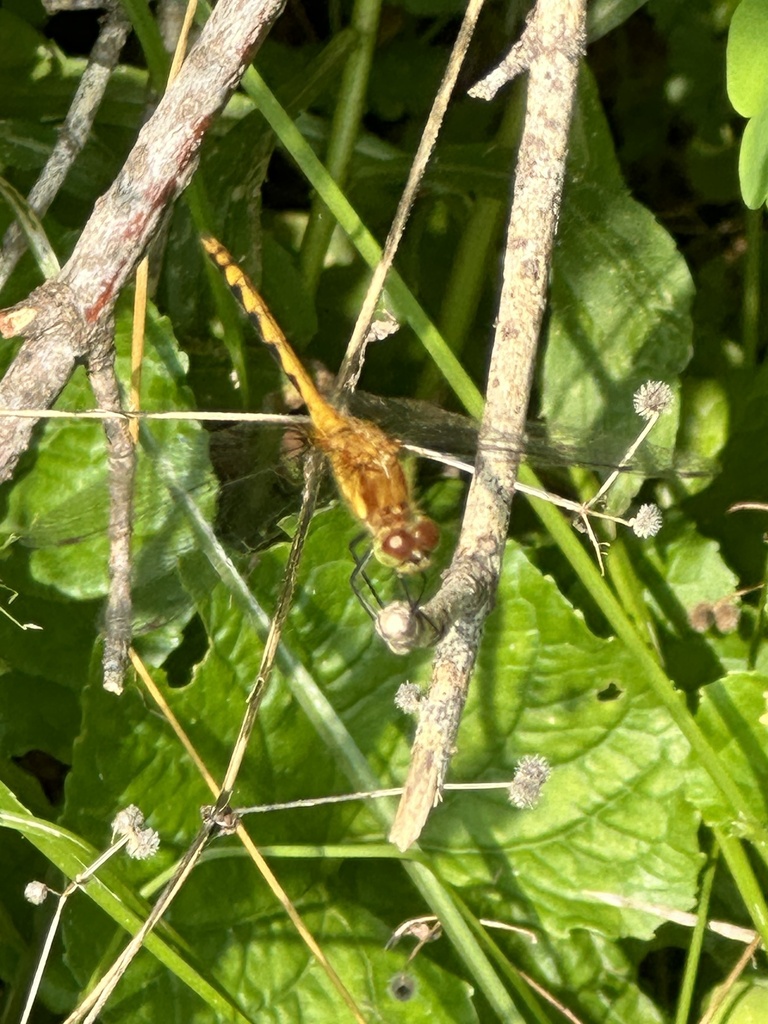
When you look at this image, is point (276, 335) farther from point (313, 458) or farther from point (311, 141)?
point (311, 141)

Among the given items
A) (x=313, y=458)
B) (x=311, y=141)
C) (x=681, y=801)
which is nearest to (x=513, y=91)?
(x=311, y=141)

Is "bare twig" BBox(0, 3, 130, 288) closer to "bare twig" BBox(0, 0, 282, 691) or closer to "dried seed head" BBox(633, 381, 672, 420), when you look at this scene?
"bare twig" BBox(0, 0, 282, 691)

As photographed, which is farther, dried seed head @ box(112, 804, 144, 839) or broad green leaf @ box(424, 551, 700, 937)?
broad green leaf @ box(424, 551, 700, 937)

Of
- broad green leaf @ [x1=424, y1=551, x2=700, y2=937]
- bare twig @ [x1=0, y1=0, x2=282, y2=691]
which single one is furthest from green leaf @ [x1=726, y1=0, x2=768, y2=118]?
broad green leaf @ [x1=424, y1=551, x2=700, y2=937]

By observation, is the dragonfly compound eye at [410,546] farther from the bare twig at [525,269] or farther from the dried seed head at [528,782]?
the dried seed head at [528,782]

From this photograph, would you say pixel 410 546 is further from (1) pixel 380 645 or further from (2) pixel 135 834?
(2) pixel 135 834

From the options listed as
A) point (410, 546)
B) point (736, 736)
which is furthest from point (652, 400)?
point (736, 736)
